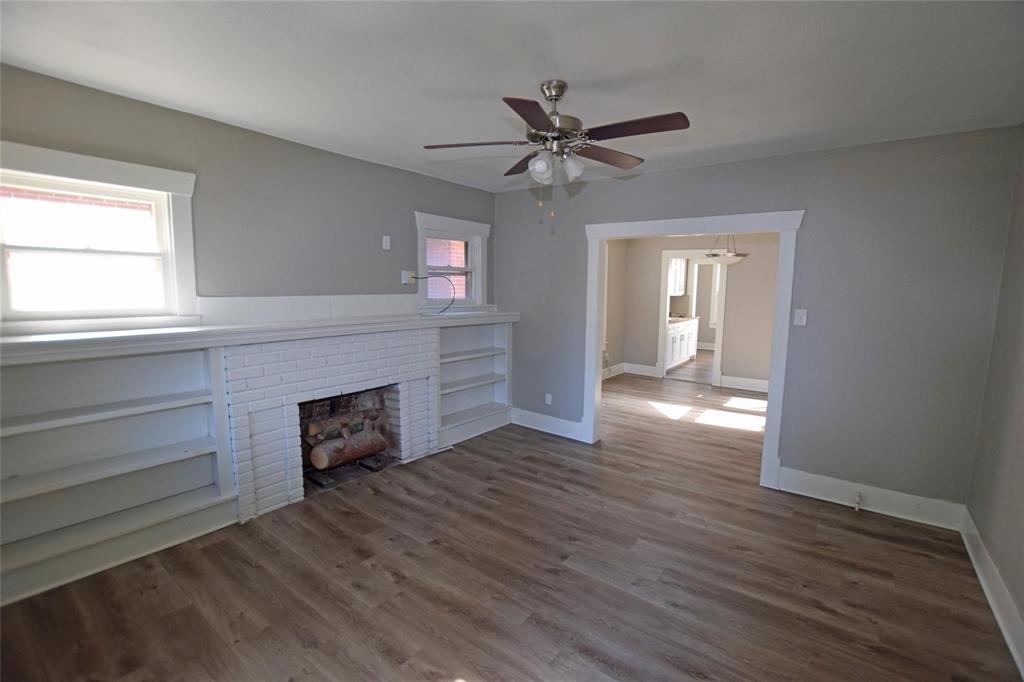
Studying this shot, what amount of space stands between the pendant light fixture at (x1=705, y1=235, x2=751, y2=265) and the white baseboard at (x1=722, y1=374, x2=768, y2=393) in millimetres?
1750

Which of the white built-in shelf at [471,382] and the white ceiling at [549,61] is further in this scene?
the white built-in shelf at [471,382]

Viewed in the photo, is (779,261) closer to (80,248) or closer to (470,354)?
(470,354)

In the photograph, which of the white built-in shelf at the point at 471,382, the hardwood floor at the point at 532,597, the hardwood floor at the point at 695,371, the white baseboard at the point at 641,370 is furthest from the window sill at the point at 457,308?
the hardwood floor at the point at 695,371

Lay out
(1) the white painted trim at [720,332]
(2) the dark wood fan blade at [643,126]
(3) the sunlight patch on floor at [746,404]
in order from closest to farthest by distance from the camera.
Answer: (2) the dark wood fan blade at [643,126], (3) the sunlight patch on floor at [746,404], (1) the white painted trim at [720,332]

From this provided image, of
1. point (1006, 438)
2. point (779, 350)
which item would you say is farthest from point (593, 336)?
point (1006, 438)

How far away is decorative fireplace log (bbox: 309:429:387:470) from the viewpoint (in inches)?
143

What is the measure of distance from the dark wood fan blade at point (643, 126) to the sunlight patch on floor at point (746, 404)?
193 inches

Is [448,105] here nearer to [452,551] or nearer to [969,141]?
[452,551]

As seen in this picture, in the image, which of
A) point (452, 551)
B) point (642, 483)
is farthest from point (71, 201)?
point (642, 483)

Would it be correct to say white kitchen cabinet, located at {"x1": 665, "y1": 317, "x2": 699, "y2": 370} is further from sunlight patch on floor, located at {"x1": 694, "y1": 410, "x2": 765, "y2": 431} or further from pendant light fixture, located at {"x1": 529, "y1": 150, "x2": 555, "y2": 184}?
pendant light fixture, located at {"x1": 529, "y1": 150, "x2": 555, "y2": 184}

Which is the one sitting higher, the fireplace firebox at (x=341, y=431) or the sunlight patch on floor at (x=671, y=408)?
the fireplace firebox at (x=341, y=431)

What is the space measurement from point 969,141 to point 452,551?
4.03 m

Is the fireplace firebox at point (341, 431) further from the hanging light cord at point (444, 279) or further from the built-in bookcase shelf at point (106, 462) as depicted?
the hanging light cord at point (444, 279)

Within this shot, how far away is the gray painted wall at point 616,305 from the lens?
764cm
